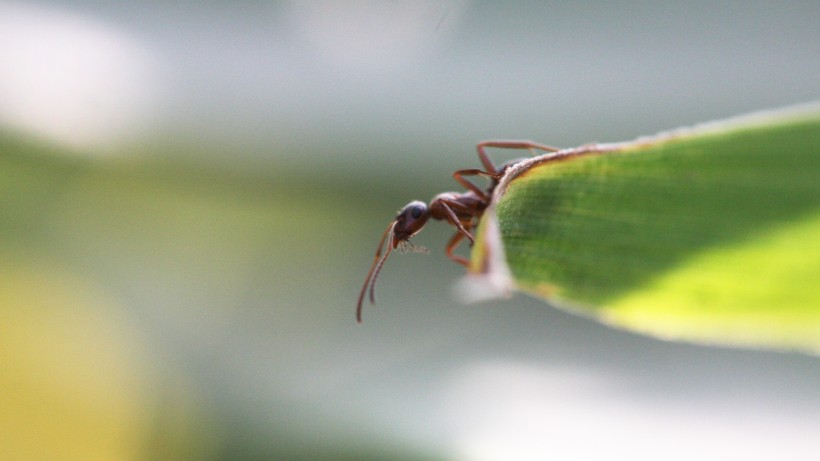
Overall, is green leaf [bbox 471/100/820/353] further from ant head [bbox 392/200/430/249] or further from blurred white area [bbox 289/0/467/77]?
blurred white area [bbox 289/0/467/77]

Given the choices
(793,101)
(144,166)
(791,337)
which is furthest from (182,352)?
(793,101)

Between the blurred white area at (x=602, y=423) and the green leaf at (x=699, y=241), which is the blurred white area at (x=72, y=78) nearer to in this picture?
the blurred white area at (x=602, y=423)

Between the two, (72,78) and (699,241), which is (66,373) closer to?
(72,78)

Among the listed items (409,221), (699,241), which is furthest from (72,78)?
(699,241)

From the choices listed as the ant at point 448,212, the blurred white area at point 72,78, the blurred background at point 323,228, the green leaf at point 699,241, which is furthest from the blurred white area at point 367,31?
the green leaf at point 699,241

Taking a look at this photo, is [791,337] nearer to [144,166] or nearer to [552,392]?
[552,392]
